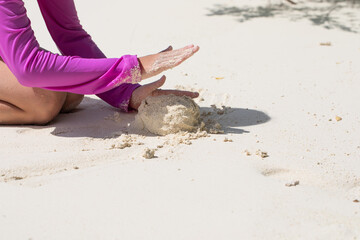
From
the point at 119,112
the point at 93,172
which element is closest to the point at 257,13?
the point at 119,112

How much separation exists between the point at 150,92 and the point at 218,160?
1.94 ft

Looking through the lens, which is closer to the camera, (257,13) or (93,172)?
(93,172)

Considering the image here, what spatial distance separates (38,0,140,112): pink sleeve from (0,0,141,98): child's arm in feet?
1.22

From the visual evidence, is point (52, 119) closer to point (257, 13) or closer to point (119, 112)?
point (119, 112)

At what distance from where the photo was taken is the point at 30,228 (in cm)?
155

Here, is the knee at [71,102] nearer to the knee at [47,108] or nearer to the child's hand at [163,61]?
the knee at [47,108]

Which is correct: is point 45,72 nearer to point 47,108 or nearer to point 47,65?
point 47,65

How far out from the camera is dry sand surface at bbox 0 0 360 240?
1.58 metres

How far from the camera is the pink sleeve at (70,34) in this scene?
256cm

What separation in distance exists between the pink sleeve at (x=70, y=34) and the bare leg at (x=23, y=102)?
0.29 m

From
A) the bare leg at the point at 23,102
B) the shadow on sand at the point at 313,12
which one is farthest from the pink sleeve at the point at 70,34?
the shadow on sand at the point at 313,12

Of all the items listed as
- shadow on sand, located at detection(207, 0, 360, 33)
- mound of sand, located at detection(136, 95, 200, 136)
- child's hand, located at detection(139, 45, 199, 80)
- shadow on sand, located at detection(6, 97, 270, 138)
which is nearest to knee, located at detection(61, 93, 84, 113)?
shadow on sand, located at detection(6, 97, 270, 138)

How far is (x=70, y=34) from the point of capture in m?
2.63

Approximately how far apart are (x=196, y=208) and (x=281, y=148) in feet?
2.08
